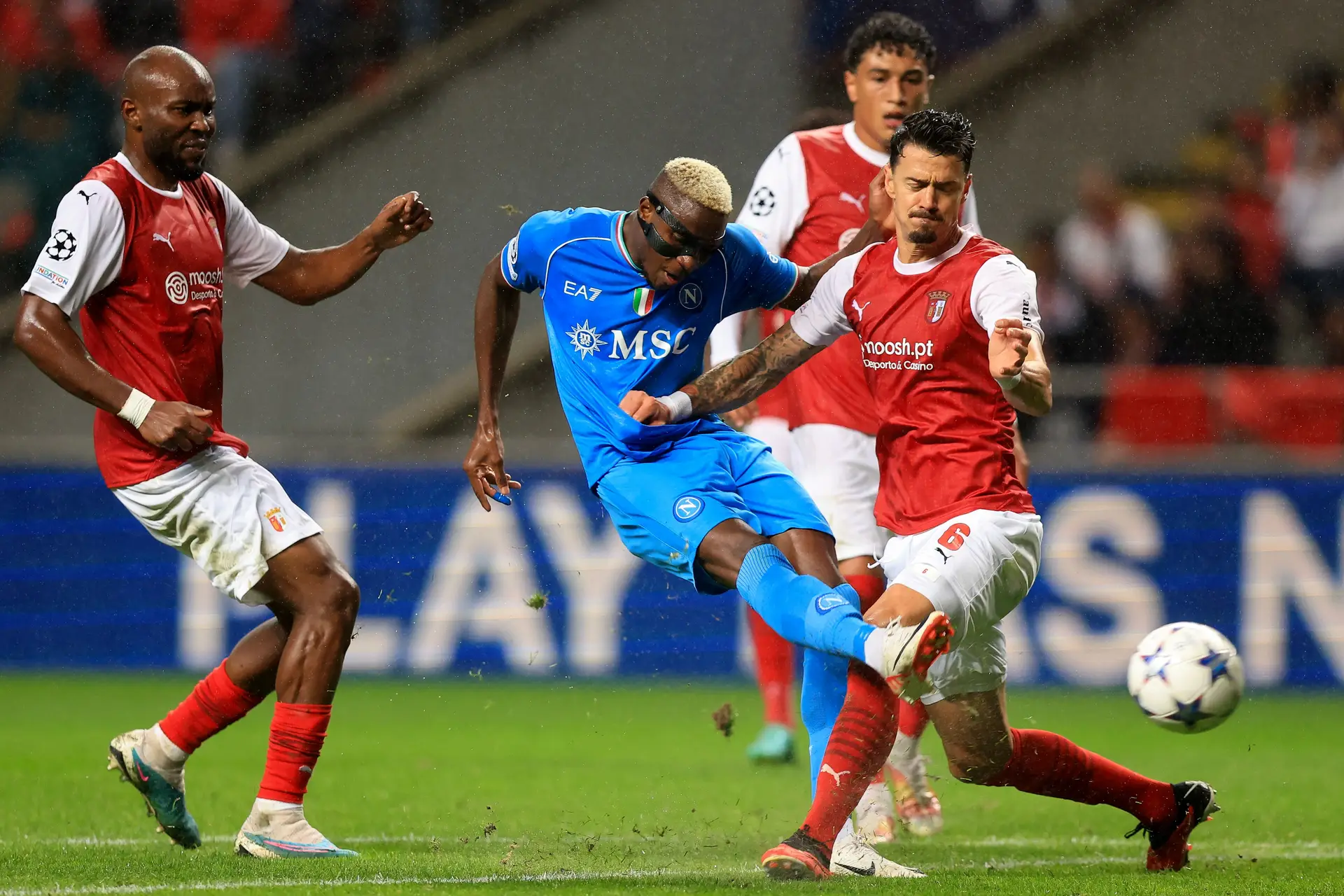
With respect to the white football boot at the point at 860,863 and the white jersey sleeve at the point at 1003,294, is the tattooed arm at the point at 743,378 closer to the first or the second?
the white jersey sleeve at the point at 1003,294

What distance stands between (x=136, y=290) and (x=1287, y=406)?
8032 millimetres

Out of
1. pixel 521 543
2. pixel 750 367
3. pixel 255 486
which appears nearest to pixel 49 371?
pixel 255 486

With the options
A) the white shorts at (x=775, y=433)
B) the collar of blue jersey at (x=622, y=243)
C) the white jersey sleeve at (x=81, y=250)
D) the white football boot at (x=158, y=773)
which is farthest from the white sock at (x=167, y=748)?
the white shorts at (x=775, y=433)

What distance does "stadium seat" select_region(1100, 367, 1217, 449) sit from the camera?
438 inches

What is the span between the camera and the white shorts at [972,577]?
4.93 metres

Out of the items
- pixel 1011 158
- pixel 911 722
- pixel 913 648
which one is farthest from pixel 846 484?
pixel 1011 158

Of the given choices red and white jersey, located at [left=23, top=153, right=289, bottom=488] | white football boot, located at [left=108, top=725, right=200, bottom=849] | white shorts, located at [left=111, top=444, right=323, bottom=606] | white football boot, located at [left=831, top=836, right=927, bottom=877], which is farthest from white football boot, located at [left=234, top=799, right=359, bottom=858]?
white football boot, located at [left=831, top=836, right=927, bottom=877]

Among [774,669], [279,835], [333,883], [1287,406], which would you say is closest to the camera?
[333,883]

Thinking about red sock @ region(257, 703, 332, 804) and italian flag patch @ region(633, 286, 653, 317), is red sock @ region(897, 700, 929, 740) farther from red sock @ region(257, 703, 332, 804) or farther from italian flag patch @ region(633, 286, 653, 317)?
red sock @ region(257, 703, 332, 804)

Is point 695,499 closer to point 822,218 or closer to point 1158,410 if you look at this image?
point 822,218

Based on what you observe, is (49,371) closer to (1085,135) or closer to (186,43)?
(186,43)

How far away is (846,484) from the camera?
6.76 meters

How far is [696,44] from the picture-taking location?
1281cm

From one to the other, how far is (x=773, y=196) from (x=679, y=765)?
114 inches
